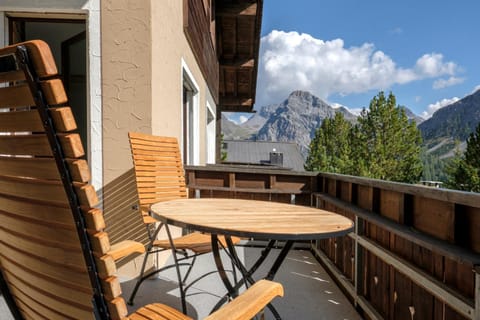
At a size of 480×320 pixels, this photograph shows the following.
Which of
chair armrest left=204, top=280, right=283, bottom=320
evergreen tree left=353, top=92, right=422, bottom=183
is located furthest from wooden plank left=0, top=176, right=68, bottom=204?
evergreen tree left=353, top=92, right=422, bottom=183

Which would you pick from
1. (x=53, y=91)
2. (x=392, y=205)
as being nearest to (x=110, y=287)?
(x=53, y=91)

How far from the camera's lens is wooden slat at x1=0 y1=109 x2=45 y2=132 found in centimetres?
56

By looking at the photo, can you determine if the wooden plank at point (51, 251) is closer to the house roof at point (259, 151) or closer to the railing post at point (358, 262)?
the railing post at point (358, 262)

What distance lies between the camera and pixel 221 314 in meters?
0.82

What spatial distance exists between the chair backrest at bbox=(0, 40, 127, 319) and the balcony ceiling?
629 centimetres

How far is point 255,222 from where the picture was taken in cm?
147

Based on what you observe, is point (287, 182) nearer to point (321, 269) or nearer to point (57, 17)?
point (321, 269)

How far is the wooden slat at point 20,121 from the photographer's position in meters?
0.56

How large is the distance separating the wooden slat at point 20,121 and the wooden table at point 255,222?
0.86 m

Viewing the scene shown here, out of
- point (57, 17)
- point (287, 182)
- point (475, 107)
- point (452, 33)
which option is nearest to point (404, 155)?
point (287, 182)

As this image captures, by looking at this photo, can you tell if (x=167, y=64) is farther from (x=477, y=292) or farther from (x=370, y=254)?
(x=477, y=292)

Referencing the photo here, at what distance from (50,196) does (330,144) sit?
34.8 meters

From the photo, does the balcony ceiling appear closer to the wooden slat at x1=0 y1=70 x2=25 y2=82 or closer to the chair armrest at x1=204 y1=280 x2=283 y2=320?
the chair armrest at x1=204 y1=280 x2=283 y2=320

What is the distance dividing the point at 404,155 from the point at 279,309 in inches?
1337
